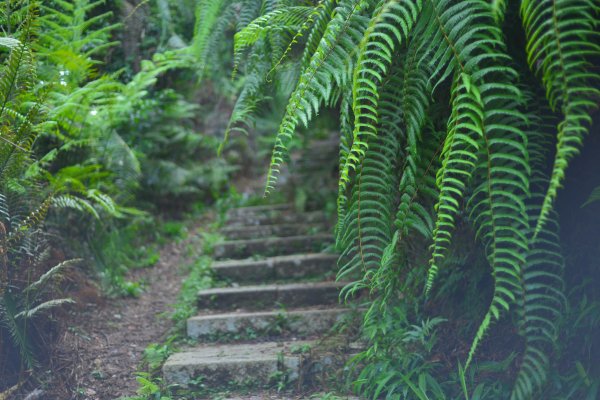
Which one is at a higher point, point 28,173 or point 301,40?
point 301,40

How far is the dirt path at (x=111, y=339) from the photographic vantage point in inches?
122

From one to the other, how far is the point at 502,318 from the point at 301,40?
1.84 metres

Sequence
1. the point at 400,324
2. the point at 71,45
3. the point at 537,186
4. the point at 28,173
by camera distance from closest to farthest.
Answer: the point at 537,186
the point at 400,324
the point at 28,173
the point at 71,45

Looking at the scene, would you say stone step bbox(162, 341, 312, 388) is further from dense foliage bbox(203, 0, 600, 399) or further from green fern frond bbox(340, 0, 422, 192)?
green fern frond bbox(340, 0, 422, 192)

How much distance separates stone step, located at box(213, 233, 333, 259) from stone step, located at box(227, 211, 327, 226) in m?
0.57

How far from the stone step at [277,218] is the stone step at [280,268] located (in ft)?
3.35

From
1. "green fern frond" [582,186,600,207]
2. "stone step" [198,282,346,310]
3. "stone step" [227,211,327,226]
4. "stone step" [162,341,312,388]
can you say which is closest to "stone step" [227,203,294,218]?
"stone step" [227,211,327,226]

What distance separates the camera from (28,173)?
10.5ft

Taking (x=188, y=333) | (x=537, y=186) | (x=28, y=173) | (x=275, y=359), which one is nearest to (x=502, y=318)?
(x=537, y=186)

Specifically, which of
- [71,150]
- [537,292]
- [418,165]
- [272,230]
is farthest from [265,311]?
[537,292]

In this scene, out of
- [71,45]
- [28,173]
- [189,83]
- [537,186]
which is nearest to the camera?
[537,186]

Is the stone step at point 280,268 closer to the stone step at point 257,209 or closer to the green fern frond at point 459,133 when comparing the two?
the stone step at point 257,209

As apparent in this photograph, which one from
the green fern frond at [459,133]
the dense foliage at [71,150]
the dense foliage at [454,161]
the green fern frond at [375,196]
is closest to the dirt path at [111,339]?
the dense foliage at [71,150]

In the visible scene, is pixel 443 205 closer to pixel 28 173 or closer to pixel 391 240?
pixel 391 240
